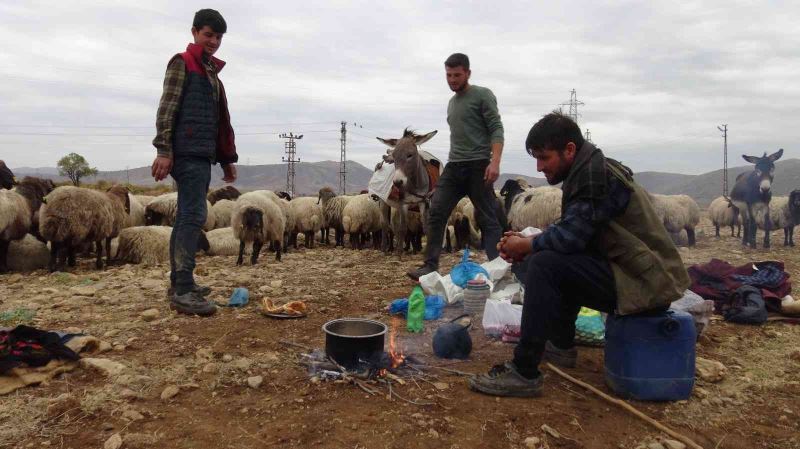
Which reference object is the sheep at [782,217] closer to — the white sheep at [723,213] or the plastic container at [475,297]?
the white sheep at [723,213]

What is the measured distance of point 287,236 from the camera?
11.6 metres

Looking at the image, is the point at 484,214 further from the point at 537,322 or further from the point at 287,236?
the point at 287,236

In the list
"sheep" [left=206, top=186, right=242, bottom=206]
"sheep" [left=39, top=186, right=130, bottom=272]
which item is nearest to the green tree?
"sheep" [left=206, top=186, right=242, bottom=206]

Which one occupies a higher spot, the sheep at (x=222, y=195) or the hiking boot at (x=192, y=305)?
the sheep at (x=222, y=195)

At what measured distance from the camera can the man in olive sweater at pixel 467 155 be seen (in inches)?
204

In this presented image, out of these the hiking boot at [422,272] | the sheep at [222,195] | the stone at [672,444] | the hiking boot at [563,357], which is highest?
the sheep at [222,195]

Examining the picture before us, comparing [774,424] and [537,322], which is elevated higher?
[537,322]

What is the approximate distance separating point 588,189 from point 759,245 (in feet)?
41.0

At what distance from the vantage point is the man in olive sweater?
519cm

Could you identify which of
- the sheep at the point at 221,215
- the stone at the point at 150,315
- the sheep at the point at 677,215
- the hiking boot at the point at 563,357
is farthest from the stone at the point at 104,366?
the sheep at the point at 677,215

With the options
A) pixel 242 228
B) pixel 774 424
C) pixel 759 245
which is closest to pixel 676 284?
pixel 774 424

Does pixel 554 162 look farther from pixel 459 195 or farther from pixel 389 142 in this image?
pixel 389 142

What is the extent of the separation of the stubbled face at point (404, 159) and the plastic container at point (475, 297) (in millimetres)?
2960

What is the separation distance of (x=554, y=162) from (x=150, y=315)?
337cm
